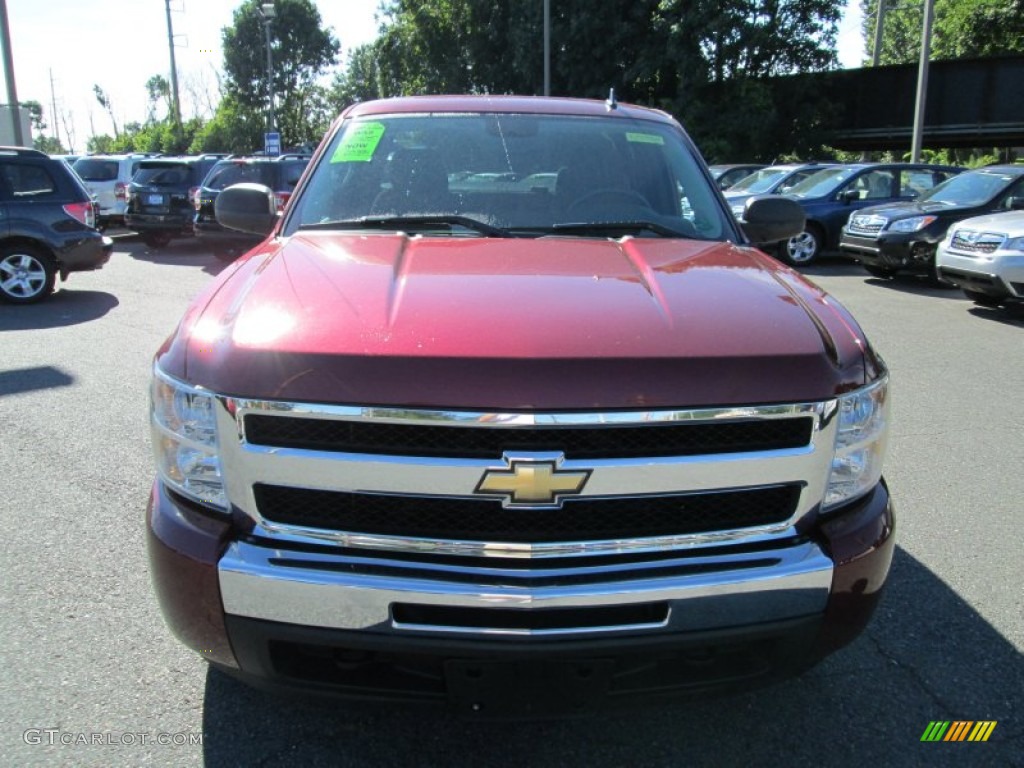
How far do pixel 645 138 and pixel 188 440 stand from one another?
8.09 feet

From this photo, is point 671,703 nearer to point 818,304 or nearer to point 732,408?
point 732,408

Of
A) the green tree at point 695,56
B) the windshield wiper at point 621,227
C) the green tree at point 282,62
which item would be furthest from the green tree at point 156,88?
the windshield wiper at point 621,227

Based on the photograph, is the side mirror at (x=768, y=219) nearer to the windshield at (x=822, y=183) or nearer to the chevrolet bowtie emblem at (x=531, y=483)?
the chevrolet bowtie emblem at (x=531, y=483)

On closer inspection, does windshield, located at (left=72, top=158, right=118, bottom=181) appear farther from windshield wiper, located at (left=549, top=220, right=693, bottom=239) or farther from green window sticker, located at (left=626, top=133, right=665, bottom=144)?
windshield wiper, located at (left=549, top=220, right=693, bottom=239)

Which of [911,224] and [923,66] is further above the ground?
[923,66]

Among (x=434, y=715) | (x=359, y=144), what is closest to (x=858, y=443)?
(x=434, y=715)

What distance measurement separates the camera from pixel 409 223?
3057mm

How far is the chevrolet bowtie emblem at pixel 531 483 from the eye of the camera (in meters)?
1.89

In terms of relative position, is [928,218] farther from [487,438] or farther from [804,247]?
[487,438]

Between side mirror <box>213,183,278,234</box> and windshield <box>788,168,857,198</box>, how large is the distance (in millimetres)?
12173

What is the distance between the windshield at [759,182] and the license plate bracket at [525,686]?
14547 mm

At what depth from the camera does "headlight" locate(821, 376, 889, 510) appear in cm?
209

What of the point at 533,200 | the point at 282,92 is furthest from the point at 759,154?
the point at 282,92

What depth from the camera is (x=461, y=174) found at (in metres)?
Answer: 3.27
